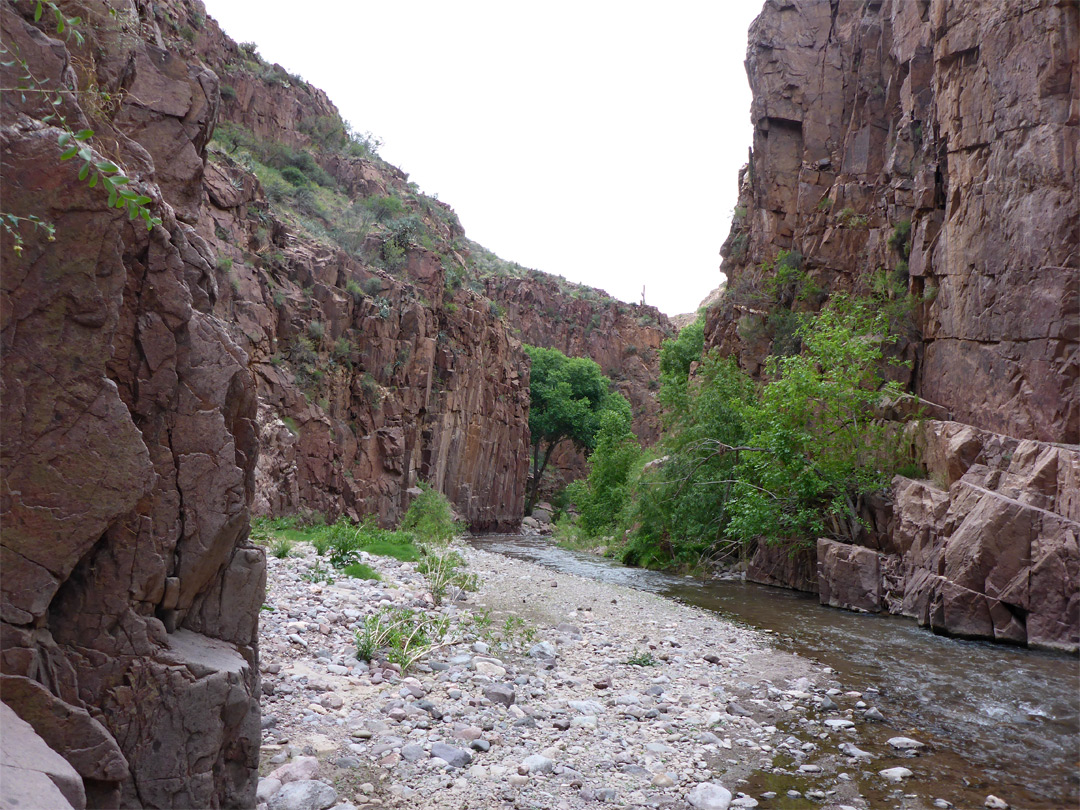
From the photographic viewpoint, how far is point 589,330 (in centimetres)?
7156

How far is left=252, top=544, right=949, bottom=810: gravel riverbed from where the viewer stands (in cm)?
502

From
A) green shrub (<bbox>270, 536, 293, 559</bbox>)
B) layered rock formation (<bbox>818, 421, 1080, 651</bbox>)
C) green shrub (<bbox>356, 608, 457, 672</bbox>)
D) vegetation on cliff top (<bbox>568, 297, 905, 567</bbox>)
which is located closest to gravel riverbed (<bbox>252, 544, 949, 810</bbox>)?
green shrub (<bbox>356, 608, 457, 672</bbox>)

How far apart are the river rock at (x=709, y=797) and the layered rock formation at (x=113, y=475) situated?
3109mm

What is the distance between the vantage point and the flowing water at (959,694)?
5.87 m

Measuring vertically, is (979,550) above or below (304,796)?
above

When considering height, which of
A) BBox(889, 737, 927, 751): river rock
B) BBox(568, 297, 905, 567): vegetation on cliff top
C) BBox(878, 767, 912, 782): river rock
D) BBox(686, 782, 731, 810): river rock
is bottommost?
BBox(686, 782, 731, 810): river rock

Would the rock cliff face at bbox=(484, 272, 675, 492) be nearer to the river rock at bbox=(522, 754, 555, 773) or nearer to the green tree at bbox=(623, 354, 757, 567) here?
the green tree at bbox=(623, 354, 757, 567)

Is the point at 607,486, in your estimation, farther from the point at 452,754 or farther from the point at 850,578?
the point at 452,754

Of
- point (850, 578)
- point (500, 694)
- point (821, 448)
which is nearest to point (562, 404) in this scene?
point (821, 448)

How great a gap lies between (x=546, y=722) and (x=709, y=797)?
5.66 ft

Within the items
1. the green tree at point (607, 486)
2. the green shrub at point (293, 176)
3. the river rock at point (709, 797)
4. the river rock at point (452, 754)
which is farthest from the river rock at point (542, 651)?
the green shrub at point (293, 176)

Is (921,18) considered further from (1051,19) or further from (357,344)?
(357,344)

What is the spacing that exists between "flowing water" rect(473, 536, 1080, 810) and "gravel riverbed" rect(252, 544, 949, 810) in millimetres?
392

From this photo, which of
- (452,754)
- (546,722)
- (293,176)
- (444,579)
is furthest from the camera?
(293,176)
